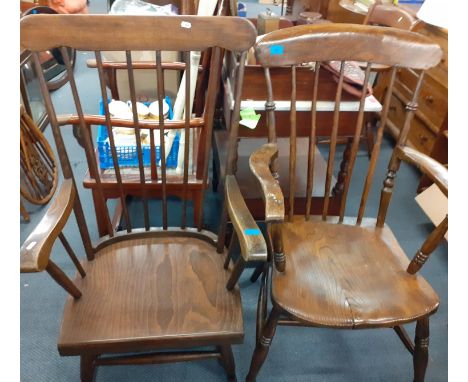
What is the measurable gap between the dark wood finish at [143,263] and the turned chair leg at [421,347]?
555mm

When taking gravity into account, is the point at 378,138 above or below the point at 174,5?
below

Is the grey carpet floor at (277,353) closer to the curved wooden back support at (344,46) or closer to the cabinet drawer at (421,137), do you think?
the cabinet drawer at (421,137)

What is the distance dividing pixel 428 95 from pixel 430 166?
4.47ft

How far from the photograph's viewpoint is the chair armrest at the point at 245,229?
2.70 feet

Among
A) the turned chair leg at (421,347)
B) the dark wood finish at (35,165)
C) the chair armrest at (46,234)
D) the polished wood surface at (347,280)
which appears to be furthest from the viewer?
the dark wood finish at (35,165)

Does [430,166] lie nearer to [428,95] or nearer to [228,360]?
[228,360]

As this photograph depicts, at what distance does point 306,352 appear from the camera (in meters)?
1.45

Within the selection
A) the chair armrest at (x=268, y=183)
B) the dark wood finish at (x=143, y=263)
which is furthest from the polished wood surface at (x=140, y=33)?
the chair armrest at (x=268, y=183)

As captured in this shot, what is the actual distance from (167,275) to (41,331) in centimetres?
71

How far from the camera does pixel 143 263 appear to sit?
1151 millimetres

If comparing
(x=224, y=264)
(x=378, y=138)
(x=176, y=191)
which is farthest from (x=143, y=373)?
(x=378, y=138)

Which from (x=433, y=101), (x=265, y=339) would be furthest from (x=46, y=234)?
(x=433, y=101)

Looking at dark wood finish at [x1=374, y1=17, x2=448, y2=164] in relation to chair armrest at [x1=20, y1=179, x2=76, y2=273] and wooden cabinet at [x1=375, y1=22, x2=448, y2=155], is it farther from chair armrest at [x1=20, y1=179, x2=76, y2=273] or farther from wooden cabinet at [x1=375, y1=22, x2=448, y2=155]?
chair armrest at [x1=20, y1=179, x2=76, y2=273]
